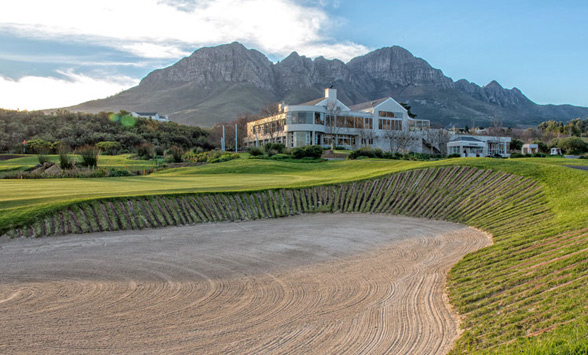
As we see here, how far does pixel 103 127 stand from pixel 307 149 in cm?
3481

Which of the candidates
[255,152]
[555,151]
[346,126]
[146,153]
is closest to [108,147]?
[146,153]

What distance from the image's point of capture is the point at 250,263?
30.4 feet

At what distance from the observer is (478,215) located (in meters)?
13.4

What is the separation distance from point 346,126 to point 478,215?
51.2 meters

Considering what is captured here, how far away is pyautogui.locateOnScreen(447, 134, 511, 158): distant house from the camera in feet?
212

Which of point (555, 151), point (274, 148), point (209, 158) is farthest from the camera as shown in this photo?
point (555, 151)

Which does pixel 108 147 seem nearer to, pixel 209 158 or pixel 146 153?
pixel 146 153

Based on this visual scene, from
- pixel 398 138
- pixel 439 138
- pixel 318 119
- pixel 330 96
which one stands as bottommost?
pixel 398 138

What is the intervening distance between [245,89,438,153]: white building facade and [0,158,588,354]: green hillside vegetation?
1596 inches

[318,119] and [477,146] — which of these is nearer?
[318,119]

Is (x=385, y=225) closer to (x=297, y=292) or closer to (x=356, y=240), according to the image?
(x=356, y=240)

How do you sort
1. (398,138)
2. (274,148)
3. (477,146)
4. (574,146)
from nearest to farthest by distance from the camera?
(274,148) < (398,138) < (574,146) < (477,146)

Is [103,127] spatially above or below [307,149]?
above

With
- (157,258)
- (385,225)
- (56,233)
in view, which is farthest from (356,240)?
(56,233)
